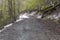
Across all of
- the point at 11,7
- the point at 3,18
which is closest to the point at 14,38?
the point at 3,18

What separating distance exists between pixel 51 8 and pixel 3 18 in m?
10.7

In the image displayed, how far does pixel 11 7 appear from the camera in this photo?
34094mm

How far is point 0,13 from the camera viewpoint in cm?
3288

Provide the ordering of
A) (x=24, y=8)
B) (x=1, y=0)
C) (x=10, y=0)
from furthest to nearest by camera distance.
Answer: (x=24, y=8)
(x=1, y=0)
(x=10, y=0)

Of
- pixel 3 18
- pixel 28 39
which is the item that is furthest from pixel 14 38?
pixel 3 18

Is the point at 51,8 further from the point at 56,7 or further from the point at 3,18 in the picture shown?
the point at 3,18

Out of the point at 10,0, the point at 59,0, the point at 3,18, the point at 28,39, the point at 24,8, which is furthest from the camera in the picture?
the point at 24,8

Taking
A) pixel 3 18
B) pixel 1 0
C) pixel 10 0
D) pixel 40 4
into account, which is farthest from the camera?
pixel 40 4

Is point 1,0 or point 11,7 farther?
point 1,0

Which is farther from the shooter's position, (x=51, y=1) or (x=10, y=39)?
(x=51, y=1)

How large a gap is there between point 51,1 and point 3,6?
11115mm

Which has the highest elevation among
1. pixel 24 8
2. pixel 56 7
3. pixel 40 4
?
pixel 56 7

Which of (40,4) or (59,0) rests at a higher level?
(59,0)

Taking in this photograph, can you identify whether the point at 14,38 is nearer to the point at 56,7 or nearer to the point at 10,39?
the point at 10,39
